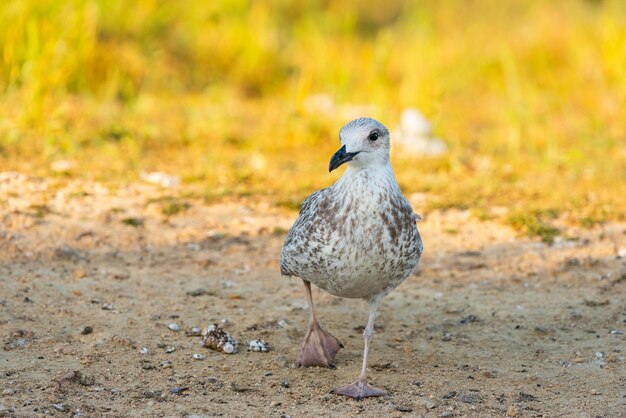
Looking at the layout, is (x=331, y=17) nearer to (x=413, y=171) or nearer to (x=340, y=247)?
(x=413, y=171)

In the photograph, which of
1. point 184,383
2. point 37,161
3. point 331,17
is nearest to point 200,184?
point 37,161

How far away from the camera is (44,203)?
650 centimetres

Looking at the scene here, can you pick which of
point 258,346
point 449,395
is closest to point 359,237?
point 449,395

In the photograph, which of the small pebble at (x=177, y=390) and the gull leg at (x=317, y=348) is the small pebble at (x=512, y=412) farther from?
the small pebble at (x=177, y=390)

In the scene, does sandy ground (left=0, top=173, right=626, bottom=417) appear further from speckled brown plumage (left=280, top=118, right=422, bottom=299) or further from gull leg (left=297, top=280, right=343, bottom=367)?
speckled brown plumage (left=280, top=118, right=422, bottom=299)

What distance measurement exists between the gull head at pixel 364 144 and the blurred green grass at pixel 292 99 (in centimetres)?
268

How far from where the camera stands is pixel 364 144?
14.4 feet

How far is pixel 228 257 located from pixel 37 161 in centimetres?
213

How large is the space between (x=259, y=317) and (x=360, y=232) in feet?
4.12

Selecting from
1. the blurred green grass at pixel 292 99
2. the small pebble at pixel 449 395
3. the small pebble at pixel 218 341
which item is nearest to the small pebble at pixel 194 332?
the small pebble at pixel 218 341

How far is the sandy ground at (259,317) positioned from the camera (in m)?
4.29

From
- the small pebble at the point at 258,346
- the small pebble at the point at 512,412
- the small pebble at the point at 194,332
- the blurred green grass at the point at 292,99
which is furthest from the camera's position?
the blurred green grass at the point at 292,99

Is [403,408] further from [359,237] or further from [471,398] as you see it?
[359,237]

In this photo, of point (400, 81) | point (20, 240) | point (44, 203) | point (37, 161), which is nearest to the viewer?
point (20, 240)
